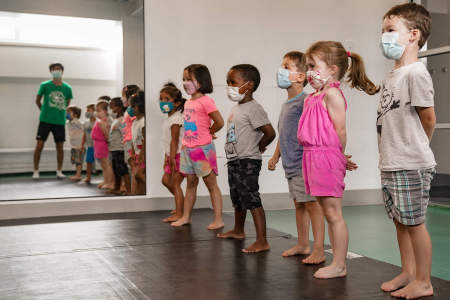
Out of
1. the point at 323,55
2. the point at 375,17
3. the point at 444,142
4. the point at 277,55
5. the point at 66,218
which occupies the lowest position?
the point at 66,218

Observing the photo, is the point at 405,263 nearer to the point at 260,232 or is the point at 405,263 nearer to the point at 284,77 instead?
the point at 260,232

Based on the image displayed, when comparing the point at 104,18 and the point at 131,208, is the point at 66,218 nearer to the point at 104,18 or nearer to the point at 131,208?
the point at 131,208

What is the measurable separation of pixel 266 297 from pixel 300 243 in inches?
38.2

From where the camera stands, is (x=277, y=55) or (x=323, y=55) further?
(x=277, y=55)

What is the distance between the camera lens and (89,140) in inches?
227

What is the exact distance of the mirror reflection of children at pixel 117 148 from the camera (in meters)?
5.84

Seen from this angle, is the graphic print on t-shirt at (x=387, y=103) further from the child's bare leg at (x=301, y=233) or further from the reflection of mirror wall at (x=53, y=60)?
the reflection of mirror wall at (x=53, y=60)

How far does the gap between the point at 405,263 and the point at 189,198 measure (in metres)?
2.33

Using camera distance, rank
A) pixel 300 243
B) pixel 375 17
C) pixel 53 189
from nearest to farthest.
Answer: pixel 300 243 < pixel 53 189 < pixel 375 17

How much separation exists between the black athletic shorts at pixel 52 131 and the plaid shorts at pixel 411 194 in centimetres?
392

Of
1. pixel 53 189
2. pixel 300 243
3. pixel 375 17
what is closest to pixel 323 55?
pixel 300 243

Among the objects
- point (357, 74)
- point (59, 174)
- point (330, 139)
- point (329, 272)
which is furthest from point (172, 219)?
point (357, 74)

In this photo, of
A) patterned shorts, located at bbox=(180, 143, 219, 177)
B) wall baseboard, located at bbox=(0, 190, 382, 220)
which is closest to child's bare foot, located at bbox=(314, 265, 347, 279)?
patterned shorts, located at bbox=(180, 143, 219, 177)

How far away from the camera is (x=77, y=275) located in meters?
3.05
